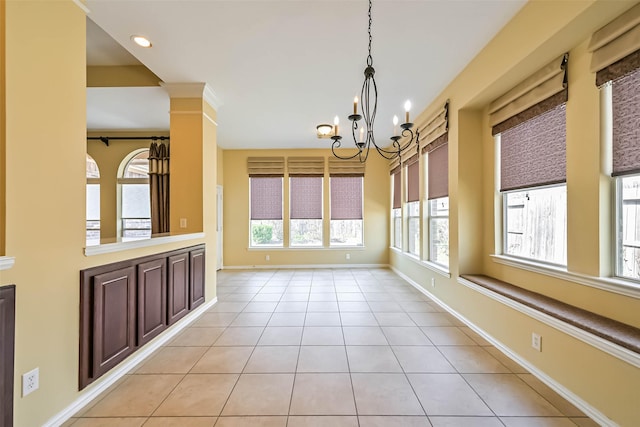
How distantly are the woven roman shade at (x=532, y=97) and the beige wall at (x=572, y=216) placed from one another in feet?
0.20

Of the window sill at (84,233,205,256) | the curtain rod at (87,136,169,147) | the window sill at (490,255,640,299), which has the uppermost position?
the curtain rod at (87,136,169,147)

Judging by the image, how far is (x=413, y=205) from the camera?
17.3 feet

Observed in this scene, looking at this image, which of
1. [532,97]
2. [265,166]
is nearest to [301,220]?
[265,166]

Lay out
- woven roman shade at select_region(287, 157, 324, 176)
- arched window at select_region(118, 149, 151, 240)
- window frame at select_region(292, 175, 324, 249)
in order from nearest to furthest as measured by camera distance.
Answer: arched window at select_region(118, 149, 151, 240) → woven roman shade at select_region(287, 157, 324, 176) → window frame at select_region(292, 175, 324, 249)

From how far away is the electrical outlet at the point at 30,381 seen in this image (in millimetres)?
1511

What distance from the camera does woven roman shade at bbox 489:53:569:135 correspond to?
215 centimetres

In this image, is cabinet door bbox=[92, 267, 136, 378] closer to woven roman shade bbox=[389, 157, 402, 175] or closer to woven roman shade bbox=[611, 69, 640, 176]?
woven roman shade bbox=[611, 69, 640, 176]

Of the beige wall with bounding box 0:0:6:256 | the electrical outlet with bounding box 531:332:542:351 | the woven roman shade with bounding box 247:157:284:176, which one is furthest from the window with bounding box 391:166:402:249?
the beige wall with bounding box 0:0:6:256

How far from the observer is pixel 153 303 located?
8.61ft

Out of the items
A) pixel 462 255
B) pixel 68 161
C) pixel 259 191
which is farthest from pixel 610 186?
pixel 259 191

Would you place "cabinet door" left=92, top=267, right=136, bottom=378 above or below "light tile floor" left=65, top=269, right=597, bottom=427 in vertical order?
above

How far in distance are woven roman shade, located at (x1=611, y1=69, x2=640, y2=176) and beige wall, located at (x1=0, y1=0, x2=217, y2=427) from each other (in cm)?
361

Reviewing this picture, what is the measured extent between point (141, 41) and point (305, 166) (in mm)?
4141

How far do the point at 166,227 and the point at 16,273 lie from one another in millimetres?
3962
